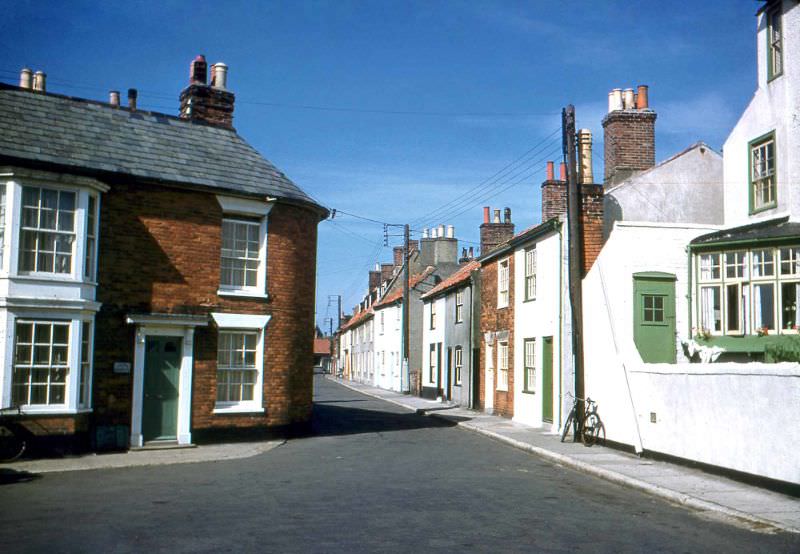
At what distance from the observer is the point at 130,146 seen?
746 inches

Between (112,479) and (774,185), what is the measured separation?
654 inches

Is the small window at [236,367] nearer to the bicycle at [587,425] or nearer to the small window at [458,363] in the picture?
the bicycle at [587,425]

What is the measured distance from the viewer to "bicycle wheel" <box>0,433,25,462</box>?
50.0ft

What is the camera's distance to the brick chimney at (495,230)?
34.8 m

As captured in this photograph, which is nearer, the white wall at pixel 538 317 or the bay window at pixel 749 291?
the bay window at pixel 749 291

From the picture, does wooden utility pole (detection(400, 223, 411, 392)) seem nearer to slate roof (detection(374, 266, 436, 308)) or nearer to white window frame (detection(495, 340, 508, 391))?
slate roof (detection(374, 266, 436, 308))

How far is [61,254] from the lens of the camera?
655 inches

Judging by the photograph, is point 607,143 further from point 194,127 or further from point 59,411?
point 59,411

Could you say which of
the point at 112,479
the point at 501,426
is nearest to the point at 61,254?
the point at 112,479

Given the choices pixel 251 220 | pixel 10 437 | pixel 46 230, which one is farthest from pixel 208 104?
pixel 10 437

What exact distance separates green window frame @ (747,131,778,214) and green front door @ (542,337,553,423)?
21.7 ft

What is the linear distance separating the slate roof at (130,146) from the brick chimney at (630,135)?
883cm

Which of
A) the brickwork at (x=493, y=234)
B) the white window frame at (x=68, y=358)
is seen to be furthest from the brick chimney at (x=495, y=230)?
the white window frame at (x=68, y=358)

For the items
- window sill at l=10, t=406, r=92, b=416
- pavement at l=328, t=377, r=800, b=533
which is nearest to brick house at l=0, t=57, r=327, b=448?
window sill at l=10, t=406, r=92, b=416
